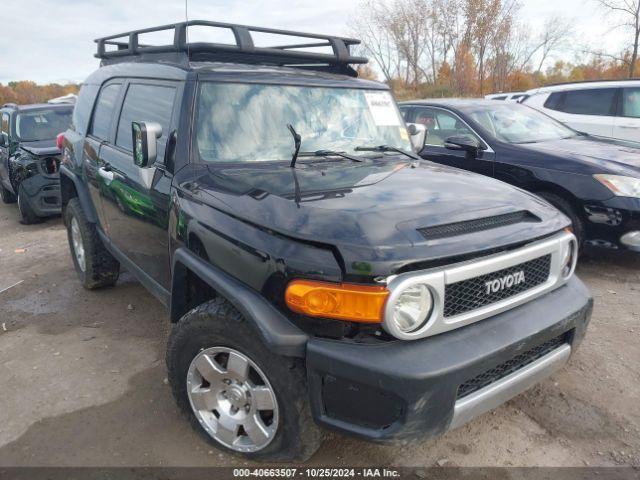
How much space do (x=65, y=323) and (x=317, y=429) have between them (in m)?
2.84

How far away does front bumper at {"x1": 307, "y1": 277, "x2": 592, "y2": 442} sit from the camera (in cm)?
187

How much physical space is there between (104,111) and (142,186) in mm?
1362

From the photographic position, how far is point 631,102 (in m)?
7.93

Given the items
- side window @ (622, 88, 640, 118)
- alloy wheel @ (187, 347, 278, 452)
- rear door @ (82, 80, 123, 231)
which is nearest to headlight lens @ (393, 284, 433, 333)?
alloy wheel @ (187, 347, 278, 452)

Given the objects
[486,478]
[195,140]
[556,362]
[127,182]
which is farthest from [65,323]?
[556,362]

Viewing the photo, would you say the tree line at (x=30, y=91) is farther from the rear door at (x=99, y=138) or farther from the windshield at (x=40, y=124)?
the rear door at (x=99, y=138)

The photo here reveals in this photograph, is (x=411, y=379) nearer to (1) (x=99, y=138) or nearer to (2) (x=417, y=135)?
(2) (x=417, y=135)

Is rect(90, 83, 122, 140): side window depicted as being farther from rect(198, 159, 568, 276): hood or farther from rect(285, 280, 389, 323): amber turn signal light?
rect(285, 280, 389, 323): amber turn signal light

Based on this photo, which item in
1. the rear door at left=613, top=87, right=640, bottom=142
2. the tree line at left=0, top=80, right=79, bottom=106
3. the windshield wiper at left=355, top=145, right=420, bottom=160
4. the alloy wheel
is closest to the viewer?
the alloy wheel

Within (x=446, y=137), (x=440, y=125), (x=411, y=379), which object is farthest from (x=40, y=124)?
(x=411, y=379)

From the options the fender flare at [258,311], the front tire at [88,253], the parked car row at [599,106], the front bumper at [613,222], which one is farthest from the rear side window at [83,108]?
the parked car row at [599,106]

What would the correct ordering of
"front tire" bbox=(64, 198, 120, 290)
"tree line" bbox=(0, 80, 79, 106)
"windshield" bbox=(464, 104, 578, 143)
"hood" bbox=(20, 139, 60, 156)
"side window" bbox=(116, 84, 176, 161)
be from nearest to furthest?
"side window" bbox=(116, 84, 176, 161) → "front tire" bbox=(64, 198, 120, 290) → "windshield" bbox=(464, 104, 578, 143) → "hood" bbox=(20, 139, 60, 156) → "tree line" bbox=(0, 80, 79, 106)

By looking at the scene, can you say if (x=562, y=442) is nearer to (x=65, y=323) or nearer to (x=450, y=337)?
(x=450, y=337)

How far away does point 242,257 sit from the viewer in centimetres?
218
